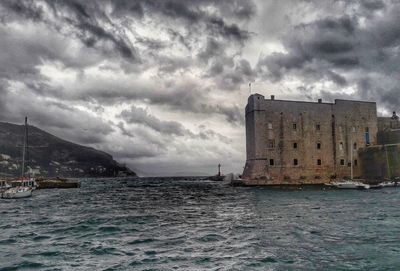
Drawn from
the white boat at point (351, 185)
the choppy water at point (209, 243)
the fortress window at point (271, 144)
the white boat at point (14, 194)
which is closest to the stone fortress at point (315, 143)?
the fortress window at point (271, 144)

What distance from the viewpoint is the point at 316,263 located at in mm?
9180

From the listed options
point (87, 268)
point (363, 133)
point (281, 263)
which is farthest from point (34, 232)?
point (363, 133)

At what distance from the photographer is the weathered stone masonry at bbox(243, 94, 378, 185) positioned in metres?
53.3

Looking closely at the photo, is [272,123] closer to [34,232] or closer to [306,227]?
[306,227]

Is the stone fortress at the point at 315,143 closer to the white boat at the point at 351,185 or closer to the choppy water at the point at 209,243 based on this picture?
the white boat at the point at 351,185

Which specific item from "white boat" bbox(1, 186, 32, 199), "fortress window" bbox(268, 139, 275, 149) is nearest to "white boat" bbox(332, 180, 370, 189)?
"fortress window" bbox(268, 139, 275, 149)

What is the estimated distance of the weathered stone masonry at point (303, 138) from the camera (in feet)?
175

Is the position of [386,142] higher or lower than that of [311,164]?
higher

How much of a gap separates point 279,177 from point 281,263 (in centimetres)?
4503

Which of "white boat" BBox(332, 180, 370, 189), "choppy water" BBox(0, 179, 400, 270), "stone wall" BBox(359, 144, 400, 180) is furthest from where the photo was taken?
"stone wall" BBox(359, 144, 400, 180)

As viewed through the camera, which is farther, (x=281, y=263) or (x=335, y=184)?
(x=335, y=184)

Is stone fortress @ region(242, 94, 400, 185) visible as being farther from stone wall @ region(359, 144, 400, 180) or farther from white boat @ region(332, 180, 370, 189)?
white boat @ region(332, 180, 370, 189)

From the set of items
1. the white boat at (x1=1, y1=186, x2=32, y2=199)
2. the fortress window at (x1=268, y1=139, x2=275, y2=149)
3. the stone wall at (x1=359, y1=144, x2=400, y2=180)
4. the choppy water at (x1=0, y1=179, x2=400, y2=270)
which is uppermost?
the fortress window at (x1=268, y1=139, x2=275, y2=149)

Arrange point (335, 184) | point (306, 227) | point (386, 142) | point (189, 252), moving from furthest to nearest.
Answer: point (386, 142), point (335, 184), point (306, 227), point (189, 252)
